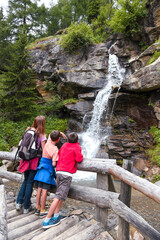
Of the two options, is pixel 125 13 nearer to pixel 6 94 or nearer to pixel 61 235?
pixel 6 94

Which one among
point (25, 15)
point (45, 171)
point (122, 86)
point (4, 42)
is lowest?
point (45, 171)

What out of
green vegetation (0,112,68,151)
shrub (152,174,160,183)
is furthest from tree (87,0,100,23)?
shrub (152,174,160,183)

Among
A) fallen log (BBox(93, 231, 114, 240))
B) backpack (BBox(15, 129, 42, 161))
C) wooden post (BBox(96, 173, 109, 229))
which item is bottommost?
fallen log (BBox(93, 231, 114, 240))

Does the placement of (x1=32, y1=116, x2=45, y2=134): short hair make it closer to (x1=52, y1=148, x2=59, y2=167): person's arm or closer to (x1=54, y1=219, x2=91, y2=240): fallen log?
(x1=52, y1=148, x2=59, y2=167): person's arm

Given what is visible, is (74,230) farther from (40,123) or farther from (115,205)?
(40,123)

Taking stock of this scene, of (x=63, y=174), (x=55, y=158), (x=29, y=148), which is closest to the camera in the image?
(x=63, y=174)

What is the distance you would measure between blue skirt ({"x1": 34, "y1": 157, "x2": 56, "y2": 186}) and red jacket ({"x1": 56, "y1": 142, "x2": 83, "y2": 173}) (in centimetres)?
25

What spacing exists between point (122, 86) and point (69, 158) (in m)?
9.36

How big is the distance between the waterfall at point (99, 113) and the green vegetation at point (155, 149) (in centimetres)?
291

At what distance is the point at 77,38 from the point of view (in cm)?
1509

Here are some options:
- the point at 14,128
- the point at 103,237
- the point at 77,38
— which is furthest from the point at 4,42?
the point at 103,237

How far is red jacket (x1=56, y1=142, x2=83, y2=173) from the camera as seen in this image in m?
2.86

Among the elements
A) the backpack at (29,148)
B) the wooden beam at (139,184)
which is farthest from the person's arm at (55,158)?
the wooden beam at (139,184)

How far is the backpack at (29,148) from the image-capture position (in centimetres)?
315
